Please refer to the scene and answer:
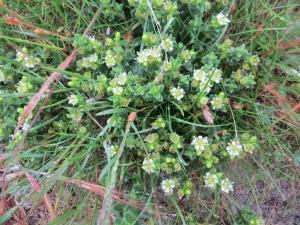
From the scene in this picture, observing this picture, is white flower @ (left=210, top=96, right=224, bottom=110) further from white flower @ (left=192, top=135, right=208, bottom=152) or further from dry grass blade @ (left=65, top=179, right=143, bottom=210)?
dry grass blade @ (left=65, top=179, right=143, bottom=210)

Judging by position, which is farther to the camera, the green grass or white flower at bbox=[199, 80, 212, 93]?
the green grass

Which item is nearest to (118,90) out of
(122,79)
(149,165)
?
(122,79)

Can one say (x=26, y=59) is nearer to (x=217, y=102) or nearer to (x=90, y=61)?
(x=90, y=61)

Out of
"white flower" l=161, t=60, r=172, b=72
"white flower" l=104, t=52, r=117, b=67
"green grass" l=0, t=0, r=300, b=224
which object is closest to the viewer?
"white flower" l=161, t=60, r=172, b=72

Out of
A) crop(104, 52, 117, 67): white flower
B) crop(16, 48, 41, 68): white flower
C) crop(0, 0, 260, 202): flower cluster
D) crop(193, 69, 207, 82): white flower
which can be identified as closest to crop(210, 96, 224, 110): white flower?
crop(0, 0, 260, 202): flower cluster

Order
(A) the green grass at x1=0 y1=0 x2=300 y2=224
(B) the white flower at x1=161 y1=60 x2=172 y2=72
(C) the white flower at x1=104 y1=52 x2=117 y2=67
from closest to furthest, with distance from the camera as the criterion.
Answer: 1. (B) the white flower at x1=161 y1=60 x2=172 y2=72
2. (C) the white flower at x1=104 y1=52 x2=117 y2=67
3. (A) the green grass at x1=0 y1=0 x2=300 y2=224

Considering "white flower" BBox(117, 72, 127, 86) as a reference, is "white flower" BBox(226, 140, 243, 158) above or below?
below
